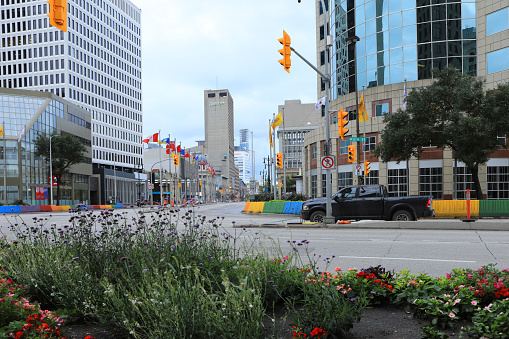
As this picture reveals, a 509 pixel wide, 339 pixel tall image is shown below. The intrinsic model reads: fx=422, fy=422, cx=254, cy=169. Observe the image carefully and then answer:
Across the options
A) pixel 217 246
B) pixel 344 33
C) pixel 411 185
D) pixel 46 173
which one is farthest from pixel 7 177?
pixel 217 246

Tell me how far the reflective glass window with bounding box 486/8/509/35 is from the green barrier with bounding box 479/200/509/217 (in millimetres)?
21225

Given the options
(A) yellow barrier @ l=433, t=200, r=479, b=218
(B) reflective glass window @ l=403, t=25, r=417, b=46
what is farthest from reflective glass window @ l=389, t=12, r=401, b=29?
(A) yellow barrier @ l=433, t=200, r=479, b=218

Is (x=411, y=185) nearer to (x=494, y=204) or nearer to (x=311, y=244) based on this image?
(x=494, y=204)

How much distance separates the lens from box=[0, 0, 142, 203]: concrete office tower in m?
87.8

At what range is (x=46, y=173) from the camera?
229 ft

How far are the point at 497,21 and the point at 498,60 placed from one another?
360cm

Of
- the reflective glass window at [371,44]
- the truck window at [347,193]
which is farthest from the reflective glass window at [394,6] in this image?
the truck window at [347,193]

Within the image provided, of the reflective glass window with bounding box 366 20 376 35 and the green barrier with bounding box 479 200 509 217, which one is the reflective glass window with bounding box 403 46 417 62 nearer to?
the reflective glass window with bounding box 366 20 376 35

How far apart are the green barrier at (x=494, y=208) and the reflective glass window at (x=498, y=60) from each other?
19.0m

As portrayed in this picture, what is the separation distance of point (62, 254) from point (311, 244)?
28.0 feet

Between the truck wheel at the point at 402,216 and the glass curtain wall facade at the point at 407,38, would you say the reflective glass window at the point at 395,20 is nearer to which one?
the glass curtain wall facade at the point at 407,38

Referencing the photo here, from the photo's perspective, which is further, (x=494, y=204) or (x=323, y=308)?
(x=494, y=204)

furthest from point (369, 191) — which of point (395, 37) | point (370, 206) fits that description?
point (395, 37)

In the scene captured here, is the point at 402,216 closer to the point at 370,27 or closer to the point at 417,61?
the point at 417,61
